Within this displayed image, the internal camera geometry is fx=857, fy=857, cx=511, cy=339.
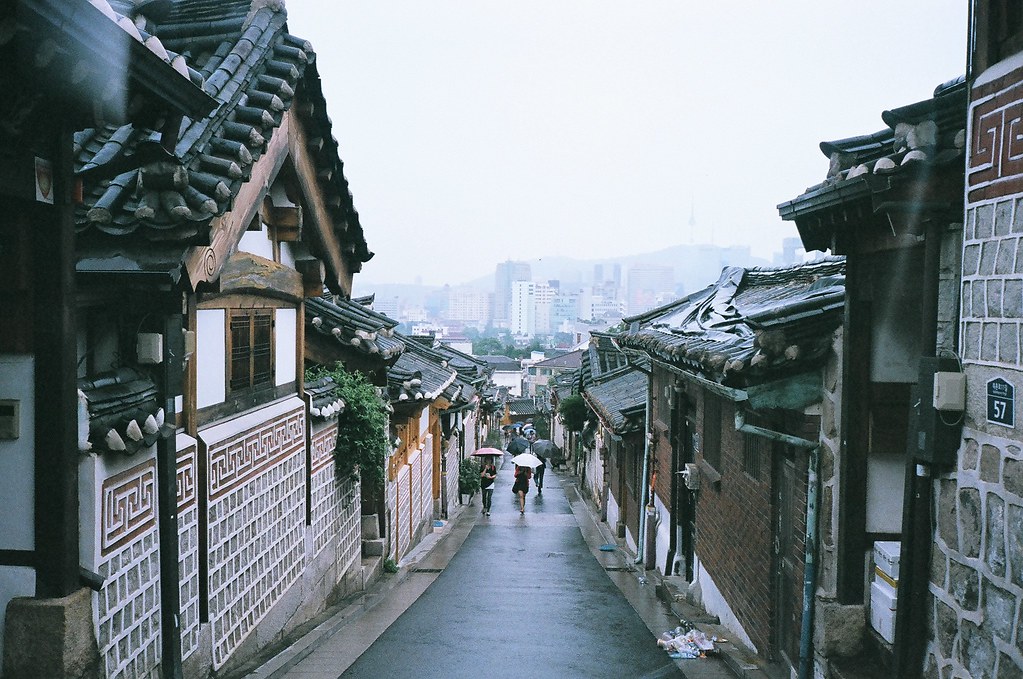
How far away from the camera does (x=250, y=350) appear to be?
968cm

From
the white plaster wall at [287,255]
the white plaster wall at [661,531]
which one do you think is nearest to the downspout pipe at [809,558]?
the white plaster wall at [287,255]

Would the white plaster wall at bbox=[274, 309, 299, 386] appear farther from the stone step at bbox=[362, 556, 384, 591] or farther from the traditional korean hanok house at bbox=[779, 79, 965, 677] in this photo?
the traditional korean hanok house at bbox=[779, 79, 965, 677]

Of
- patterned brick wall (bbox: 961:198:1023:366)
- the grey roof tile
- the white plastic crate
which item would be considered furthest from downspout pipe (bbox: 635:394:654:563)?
patterned brick wall (bbox: 961:198:1023:366)

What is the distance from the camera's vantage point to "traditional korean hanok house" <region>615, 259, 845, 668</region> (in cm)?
775

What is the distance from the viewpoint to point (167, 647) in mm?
7031

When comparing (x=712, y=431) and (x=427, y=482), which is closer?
(x=712, y=431)

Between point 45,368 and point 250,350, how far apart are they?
14.9 ft

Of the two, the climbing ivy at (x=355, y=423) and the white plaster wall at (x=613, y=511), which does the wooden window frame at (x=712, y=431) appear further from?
the white plaster wall at (x=613, y=511)

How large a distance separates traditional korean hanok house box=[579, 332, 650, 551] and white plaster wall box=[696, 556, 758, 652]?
5.76 meters

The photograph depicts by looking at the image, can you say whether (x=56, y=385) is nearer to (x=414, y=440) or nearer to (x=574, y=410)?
(x=414, y=440)

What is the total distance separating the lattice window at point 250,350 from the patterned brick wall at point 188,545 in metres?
1.51

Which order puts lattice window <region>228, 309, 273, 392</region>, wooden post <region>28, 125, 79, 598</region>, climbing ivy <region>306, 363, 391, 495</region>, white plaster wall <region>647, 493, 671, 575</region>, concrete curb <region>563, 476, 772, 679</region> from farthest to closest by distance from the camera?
white plaster wall <region>647, 493, 671, 575</region> < climbing ivy <region>306, 363, 391, 495</region> < concrete curb <region>563, 476, 772, 679</region> < lattice window <region>228, 309, 273, 392</region> < wooden post <region>28, 125, 79, 598</region>

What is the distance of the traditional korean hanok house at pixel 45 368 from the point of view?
4.92 m

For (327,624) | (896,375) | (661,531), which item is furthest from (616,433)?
(896,375)
